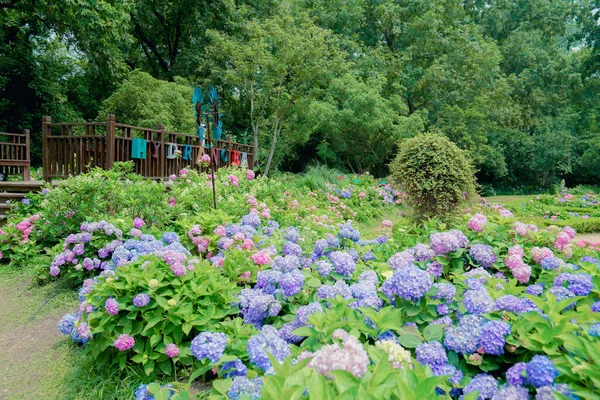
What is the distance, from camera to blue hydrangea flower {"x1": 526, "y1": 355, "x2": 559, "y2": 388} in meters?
1.24

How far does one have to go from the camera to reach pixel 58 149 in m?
6.79

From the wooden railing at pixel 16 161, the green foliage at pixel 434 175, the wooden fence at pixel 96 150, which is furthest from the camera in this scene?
the wooden railing at pixel 16 161

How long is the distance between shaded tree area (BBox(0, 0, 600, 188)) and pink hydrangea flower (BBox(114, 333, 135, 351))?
32.2 feet

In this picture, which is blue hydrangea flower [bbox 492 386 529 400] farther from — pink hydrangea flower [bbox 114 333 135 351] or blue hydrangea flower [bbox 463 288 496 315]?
pink hydrangea flower [bbox 114 333 135 351]

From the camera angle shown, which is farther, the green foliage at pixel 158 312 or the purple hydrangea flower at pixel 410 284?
the green foliage at pixel 158 312

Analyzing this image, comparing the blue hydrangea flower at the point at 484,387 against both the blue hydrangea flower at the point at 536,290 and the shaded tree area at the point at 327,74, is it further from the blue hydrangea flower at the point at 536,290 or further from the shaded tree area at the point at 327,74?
the shaded tree area at the point at 327,74

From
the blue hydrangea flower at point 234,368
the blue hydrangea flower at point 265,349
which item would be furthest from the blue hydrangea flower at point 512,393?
the blue hydrangea flower at point 234,368

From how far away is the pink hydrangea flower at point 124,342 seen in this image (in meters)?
2.02

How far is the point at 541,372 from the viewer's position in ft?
4.08

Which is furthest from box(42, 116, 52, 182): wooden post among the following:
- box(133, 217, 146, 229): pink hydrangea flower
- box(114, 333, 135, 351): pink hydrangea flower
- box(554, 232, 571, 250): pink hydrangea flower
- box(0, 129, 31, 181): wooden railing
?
box(554, 232, 571, 250): pink hydrangea flower

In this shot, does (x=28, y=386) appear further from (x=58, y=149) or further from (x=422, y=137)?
(x=422, y=137)

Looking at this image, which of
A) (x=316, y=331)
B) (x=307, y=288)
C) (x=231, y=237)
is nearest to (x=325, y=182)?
(x=231, y=237)

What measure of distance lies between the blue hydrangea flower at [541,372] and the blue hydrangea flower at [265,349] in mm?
778

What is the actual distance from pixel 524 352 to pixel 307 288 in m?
1.05
